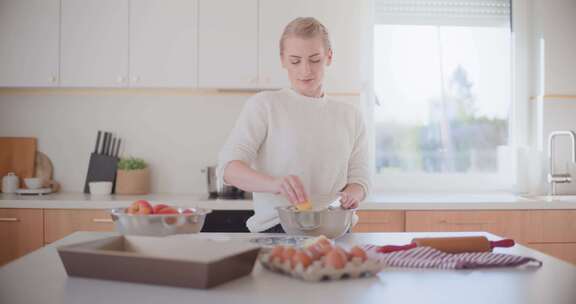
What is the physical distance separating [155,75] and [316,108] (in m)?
1.58

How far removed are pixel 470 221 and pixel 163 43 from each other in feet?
6.42

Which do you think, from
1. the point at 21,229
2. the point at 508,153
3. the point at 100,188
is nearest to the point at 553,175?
the point at 508,153

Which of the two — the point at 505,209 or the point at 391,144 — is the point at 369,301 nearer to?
the point at 505,209

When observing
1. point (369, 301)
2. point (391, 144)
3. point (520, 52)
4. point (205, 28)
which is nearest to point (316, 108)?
point (369, 301)

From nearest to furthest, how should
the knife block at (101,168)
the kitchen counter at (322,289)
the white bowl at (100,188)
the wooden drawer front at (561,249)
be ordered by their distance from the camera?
the kitchen counter at (322,289) < the wooden drawer front at (561,249) < the white bowl at (100,188) < the knife block at (101,168)

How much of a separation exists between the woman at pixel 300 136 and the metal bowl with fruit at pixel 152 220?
17.4 inches

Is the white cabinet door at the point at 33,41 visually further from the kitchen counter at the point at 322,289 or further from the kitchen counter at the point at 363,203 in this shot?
the kitchen counter at the point at 322,289

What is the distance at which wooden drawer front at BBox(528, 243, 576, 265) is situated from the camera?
3.20m

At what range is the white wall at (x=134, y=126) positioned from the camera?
12.2ft

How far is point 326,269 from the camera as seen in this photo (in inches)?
45.8

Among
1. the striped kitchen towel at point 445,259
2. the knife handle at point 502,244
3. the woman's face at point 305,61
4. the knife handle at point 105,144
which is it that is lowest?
the striped kitchen towel at point 445,259

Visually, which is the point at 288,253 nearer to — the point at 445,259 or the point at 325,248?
the point at 325,248

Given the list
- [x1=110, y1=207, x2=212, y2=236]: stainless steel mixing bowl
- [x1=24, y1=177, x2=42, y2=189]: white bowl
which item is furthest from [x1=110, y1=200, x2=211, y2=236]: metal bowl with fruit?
[x1=24, y1=177, x2=42, y2=189]: white bowl

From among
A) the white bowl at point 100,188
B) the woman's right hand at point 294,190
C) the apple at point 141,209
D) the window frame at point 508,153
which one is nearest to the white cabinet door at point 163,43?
the white bowl at point 100,188
